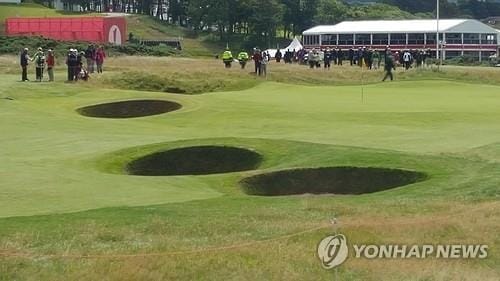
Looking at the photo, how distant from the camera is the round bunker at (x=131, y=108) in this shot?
34938 mm

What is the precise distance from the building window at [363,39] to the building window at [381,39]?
2.53 feet

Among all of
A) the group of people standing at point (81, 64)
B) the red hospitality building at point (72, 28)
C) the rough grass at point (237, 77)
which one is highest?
the red hospitality building at point (72, 28)

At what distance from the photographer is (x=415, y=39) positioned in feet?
343

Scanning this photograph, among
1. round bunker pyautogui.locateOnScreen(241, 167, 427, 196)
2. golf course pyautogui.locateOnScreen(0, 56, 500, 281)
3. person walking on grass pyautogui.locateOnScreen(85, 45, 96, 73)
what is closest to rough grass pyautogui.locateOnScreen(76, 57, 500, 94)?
Answer: person walking on grass pyautogui.locateOnScreen(85, 45, 96, 73)

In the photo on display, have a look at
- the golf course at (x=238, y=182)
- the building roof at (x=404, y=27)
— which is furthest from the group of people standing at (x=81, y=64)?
the building roof at (x=404, y=27)

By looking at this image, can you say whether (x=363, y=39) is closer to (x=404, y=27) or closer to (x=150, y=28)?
(x=404, y=27)

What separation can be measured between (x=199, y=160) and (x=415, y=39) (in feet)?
280

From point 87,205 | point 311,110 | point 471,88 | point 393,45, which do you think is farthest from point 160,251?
point 393,45

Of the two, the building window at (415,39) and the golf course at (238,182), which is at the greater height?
the building window at (415,39)

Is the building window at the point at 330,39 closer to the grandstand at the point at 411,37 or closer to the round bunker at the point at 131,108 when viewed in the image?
the grandstand at the point at 411,37

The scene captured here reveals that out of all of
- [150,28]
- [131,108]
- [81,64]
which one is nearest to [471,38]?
[150,28]

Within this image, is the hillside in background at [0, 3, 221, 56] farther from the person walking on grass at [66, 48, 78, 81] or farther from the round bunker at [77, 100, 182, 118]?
the round bunker at [77, 100, 182, 118]

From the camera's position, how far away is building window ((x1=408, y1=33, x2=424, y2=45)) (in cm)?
10400

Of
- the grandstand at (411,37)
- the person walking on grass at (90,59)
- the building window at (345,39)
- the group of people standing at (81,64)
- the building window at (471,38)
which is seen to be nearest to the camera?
the group of people standing at (81,64)
